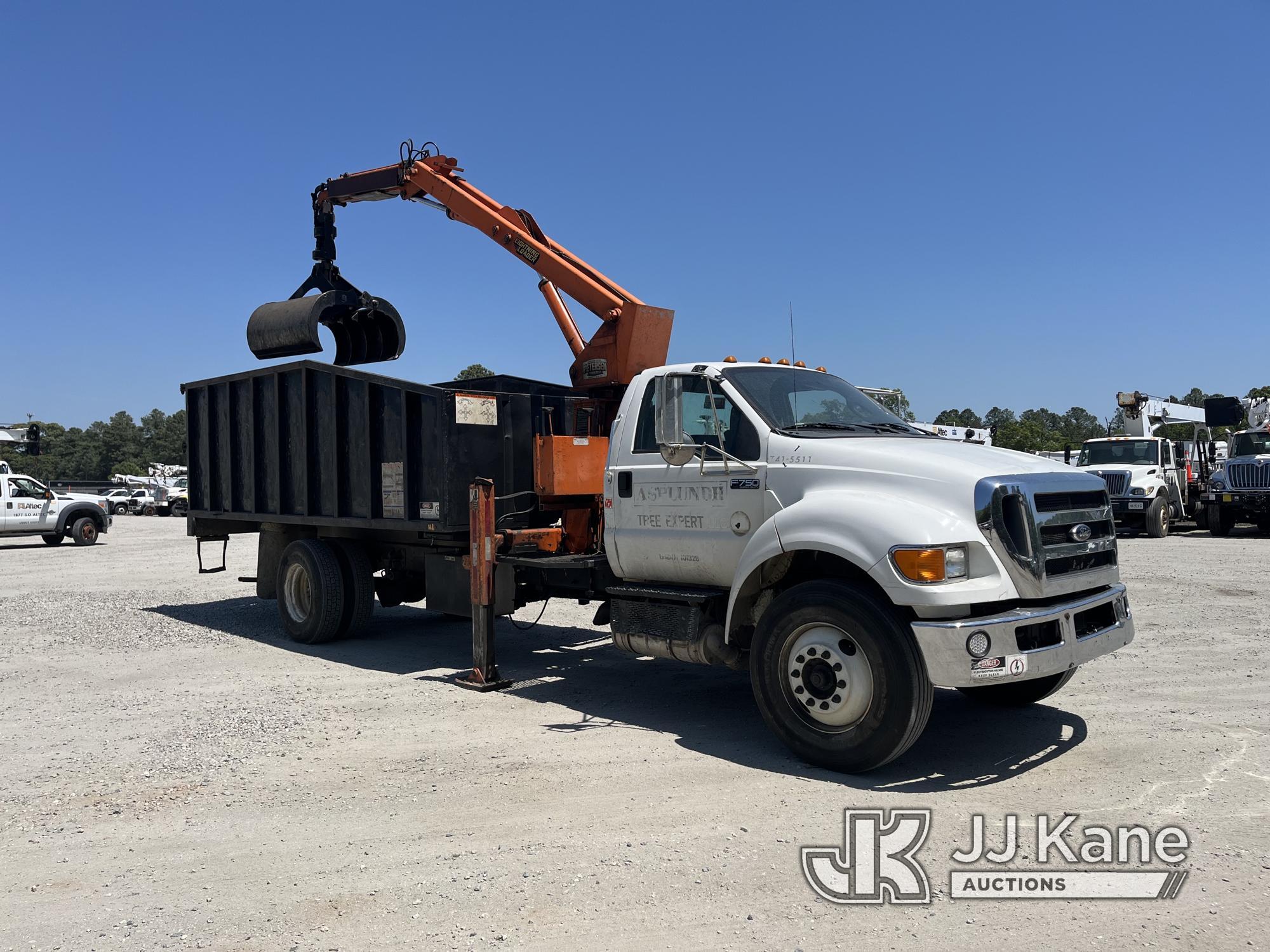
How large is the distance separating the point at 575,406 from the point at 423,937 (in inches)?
221

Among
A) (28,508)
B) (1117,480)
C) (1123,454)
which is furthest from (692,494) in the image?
(28,508)

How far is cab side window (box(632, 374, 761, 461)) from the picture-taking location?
6168 millimetres

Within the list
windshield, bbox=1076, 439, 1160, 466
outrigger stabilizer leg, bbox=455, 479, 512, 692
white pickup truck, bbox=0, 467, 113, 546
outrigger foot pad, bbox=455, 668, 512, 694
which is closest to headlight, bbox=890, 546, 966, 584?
outrigger stabilizer leg, bbox=455, 479, 512, 692

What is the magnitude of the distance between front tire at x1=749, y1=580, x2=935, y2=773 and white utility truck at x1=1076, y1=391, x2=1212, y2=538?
1809 cm

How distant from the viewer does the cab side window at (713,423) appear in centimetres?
617

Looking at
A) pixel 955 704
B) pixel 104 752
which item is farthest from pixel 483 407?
pixel 955 704

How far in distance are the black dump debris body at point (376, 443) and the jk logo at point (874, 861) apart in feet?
13.8

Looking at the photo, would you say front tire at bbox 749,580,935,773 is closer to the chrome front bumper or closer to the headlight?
the chrome front bumper

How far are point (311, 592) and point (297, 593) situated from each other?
332 millimetres

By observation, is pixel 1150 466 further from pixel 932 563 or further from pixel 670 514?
pixel 932 563

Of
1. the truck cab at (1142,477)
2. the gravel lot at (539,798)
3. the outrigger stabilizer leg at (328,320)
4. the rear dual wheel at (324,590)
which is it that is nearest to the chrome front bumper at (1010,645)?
the gravel lot at (539,798)

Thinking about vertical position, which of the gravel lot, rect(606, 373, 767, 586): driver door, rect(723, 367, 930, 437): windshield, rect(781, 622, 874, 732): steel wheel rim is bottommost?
the gravel lot

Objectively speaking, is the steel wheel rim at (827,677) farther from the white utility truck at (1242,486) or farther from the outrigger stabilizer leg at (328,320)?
the white utility truck at (1242,486)

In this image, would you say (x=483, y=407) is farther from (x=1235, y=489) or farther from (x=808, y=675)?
(x=1235, y=489)
